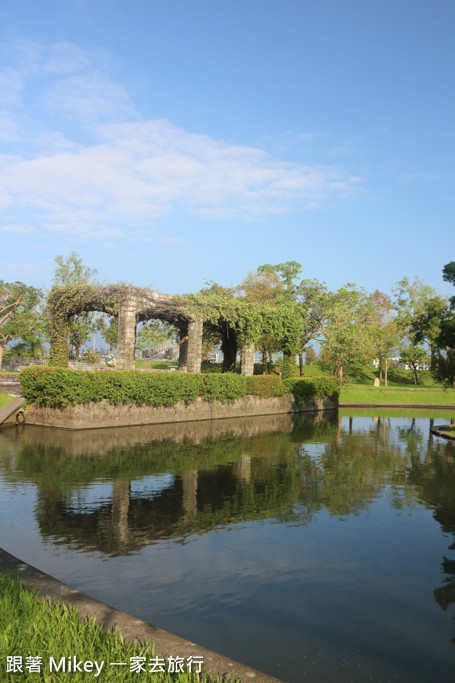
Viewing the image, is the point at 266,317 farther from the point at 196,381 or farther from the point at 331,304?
the point at 331,304

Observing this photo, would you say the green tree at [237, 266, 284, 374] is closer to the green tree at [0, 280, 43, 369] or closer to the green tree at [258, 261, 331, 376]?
the green tree at [258, 261, 331, 376]

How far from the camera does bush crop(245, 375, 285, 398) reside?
27000 millimetres

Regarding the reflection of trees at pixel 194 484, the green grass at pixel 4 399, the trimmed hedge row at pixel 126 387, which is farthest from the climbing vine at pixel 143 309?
the reflection of trees at pixel 194 484

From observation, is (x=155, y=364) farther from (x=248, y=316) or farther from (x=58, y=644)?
(x=58, y=644)

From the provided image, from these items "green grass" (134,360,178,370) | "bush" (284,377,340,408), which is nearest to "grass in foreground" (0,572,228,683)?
"bush" (284,377,340,408)

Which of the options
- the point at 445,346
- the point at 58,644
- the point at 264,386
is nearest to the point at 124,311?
the point at 264,386

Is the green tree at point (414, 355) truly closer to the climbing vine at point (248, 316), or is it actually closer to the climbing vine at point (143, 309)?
the climbing vine at point (248, 316)

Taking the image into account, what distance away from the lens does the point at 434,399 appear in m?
40.6

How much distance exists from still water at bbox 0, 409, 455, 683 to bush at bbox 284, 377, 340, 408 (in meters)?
16.4

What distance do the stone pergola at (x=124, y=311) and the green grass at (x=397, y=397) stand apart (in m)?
18.8

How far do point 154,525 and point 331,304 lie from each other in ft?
148

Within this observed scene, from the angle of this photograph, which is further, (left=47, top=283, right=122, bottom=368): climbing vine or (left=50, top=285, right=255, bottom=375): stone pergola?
(left=47, top=283, right=122, bottom=368): climbing vine

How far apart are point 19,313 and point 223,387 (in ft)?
120

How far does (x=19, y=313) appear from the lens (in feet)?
176
